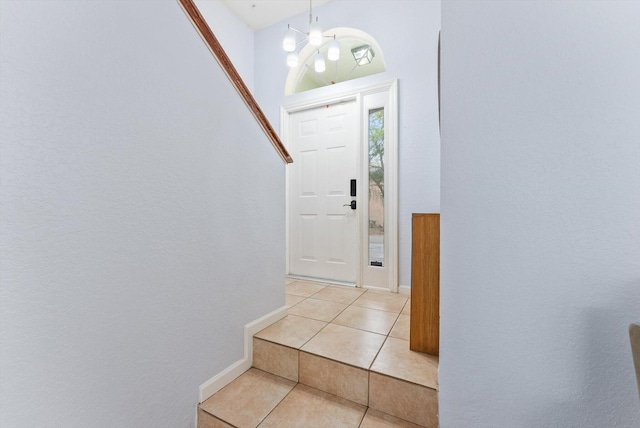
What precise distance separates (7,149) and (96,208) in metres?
0.25

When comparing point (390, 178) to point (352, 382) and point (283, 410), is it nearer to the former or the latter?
point (352, 382)

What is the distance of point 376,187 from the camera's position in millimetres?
2578

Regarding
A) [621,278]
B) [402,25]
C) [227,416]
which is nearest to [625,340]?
[621,278]

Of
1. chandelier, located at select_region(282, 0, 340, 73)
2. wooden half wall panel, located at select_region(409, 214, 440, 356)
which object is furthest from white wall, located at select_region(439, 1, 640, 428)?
chandelier, located at select_region(282, 0, 340, 73)

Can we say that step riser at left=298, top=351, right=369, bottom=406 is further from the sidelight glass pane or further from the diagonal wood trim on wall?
the sidelight glass pane

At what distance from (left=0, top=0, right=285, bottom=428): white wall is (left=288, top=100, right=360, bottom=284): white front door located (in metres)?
1.47

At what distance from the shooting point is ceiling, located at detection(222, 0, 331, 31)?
279 centimetres

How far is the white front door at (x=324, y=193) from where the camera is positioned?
2691 millimetres

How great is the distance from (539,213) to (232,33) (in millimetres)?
3341

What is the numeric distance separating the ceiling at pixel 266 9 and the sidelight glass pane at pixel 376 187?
56.2 inches

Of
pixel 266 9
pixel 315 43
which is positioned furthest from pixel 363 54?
pixel 266 9

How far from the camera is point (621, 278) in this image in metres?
0.71

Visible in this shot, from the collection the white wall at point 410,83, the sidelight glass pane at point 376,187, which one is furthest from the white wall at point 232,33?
the sidelight glass pane at point 376,187

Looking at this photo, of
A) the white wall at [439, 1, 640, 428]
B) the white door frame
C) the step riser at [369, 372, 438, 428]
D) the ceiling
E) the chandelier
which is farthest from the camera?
the ceiling
